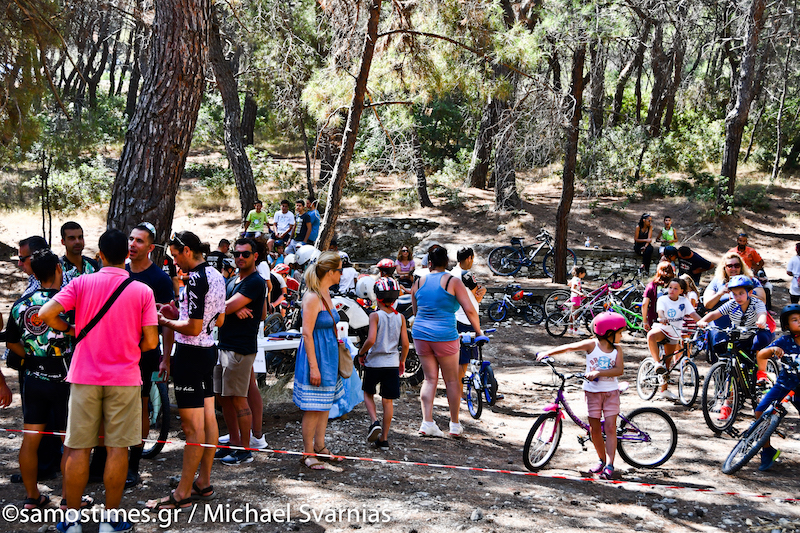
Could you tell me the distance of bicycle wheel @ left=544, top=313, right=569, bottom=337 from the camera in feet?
41.3

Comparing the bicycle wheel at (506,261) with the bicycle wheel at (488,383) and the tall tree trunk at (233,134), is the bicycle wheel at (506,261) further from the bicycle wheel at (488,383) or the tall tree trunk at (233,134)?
the bicycle wheel at (488,383)

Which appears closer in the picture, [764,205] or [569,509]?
[569,509]

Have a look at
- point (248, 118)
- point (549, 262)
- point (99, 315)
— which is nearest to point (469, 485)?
point (99, 315)

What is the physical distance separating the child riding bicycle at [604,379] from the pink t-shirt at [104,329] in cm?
319

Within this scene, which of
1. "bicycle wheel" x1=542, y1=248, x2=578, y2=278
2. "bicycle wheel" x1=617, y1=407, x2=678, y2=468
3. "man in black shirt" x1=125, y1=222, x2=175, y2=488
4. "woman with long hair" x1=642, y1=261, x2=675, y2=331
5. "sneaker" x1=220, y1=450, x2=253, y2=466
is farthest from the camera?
"bicycle wheel" x1=542, y1=248, x2=578, y2=278

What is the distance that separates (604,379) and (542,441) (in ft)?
2.65

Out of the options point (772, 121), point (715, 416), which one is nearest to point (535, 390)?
point (715, 416)

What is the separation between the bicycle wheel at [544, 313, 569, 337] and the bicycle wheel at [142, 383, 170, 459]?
8473 mm

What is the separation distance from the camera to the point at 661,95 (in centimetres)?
2622

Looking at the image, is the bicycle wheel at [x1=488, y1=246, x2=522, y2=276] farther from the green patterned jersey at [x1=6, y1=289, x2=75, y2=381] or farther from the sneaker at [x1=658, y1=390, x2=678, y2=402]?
the green patterned jersey at [x1=6, y1=289, x2=75, y2=381]

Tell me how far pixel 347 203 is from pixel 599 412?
710 inches

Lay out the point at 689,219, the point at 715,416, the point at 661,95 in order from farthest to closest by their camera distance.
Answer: the point at 661,95, the point at 689,219, the point at 715,416

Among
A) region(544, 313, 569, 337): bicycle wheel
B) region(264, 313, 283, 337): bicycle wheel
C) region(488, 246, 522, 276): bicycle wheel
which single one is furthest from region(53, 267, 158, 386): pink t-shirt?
region(488, 246, 522, 276): bicycle wheel

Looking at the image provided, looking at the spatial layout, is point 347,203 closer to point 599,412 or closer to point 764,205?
point 764,205
